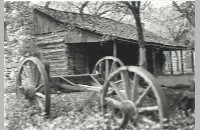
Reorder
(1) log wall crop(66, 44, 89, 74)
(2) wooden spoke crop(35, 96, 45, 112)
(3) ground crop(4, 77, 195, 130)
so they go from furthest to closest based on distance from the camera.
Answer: (1) log wall crop(66, 44, 89, 74) < (2) wooden spoke crop(35, 96, 45, 112) < (3) ground crop(4, 77, 195, 130)

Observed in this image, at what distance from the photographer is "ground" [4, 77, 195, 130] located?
4.32 m

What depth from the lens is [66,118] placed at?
5.68m

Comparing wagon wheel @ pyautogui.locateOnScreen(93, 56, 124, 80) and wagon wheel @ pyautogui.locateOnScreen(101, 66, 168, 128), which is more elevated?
wagon wheel @ pyautogui.locateOnScreen(93, 56, 124, 80)

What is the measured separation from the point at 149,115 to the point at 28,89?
2.74 m

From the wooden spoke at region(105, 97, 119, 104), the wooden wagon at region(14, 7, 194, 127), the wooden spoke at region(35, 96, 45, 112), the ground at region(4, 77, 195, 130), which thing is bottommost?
the ground at region(4, 77, 195, 130)

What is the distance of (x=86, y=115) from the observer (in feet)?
19.0

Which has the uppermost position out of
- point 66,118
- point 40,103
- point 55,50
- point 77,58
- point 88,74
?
point 55,50

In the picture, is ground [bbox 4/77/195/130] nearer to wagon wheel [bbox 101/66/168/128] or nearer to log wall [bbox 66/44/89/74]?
wagon wheel [bbox 101/66/168/128]

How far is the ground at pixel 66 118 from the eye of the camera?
4324 millimetres

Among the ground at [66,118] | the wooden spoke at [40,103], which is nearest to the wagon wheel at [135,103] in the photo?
the ground at [66,118]

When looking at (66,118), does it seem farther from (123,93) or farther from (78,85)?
(123,93)

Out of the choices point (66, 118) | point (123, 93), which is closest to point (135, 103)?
point (123, 93)

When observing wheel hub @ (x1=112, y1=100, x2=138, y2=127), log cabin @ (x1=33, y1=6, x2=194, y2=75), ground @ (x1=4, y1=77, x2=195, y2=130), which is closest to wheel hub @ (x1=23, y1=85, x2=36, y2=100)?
ground @ (x1=4, y1=77, x2=195, y2=130)

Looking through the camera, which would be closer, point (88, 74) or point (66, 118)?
point (66, 118)
